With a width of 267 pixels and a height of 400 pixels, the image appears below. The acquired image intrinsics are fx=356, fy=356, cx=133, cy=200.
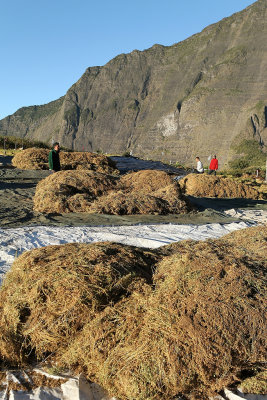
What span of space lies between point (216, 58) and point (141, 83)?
26.6 metres

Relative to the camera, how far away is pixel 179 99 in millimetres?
93312

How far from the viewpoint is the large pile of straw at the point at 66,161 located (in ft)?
40.5

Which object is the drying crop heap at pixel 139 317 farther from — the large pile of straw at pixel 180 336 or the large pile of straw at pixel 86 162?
the large pile of straw at pixel 86 162

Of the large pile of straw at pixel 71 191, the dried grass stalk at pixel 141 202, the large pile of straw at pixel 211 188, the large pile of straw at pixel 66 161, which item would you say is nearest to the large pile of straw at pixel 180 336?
the dried grass stalk at pixel 141 202

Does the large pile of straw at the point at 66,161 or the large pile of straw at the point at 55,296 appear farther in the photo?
the large pile of straw at the point at 66,161

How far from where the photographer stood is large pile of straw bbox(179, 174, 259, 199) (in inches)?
403

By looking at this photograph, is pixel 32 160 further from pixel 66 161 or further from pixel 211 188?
pixel 211 188

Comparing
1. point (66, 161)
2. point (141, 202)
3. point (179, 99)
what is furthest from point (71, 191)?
point (179, 99)

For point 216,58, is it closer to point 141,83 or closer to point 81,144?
point 141,83

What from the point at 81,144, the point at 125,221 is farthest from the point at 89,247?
the point at 81,144

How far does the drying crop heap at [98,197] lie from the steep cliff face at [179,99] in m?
64.3

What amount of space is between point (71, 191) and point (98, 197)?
608 millimetres

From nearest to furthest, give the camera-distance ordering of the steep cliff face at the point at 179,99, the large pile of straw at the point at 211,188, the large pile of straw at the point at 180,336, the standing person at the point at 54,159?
the large pile of straw at the point at 180,336 < the standing person at the point at 54,159 < the large pile of straw at the point at 211,188 < the steep cliff face at the point at 179,99

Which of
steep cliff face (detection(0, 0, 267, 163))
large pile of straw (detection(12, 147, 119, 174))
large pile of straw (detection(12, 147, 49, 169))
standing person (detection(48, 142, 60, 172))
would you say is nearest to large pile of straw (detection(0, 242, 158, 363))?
standing person (detection(48, 142, 60, 172))
